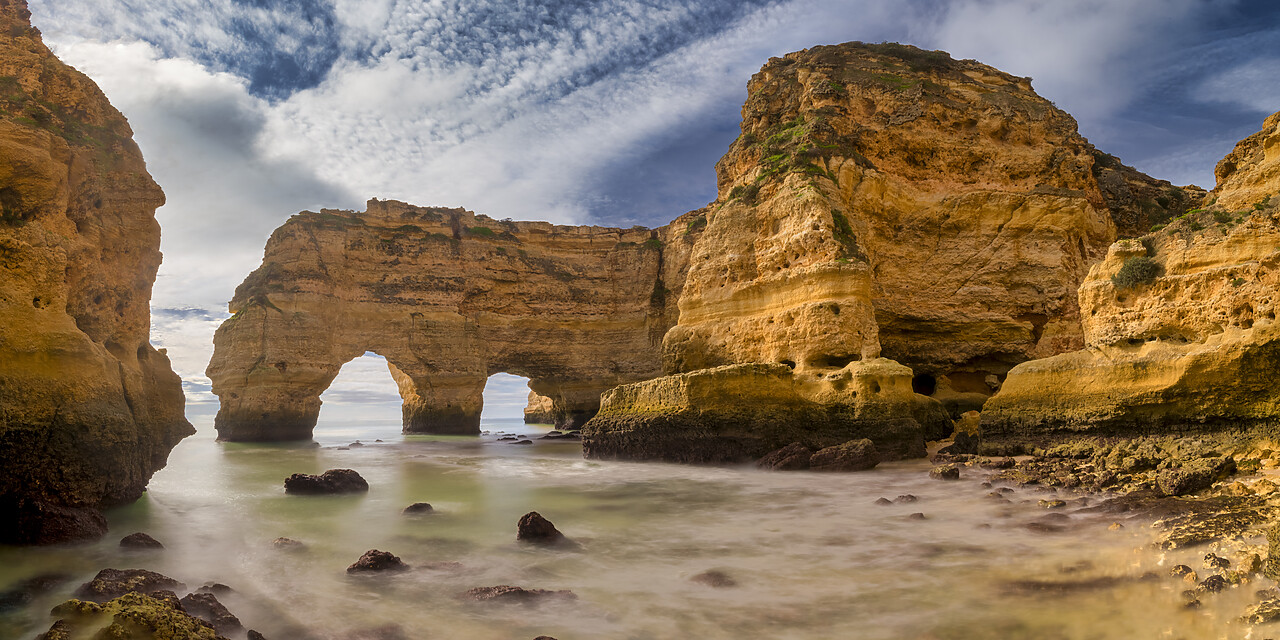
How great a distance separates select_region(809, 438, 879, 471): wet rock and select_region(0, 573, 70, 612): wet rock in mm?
10744

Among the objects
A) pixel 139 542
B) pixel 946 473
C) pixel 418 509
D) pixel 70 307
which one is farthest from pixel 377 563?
pixel 946 473

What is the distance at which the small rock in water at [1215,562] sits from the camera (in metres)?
4.14

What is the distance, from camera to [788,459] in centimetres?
1220

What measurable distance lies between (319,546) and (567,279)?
87.3 feet

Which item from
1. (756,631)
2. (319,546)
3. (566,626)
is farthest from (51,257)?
(756,631)

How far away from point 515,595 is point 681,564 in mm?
1684

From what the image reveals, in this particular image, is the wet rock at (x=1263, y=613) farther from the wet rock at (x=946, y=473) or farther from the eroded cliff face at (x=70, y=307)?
the eroded cliff face at (x=70, y=307)

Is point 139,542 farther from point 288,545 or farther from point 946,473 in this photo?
point 946,473

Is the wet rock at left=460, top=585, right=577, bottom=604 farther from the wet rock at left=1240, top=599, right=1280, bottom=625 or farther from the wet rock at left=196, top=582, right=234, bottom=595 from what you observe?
the wet rock at left=1240, top=599, right=1280, bottom=625

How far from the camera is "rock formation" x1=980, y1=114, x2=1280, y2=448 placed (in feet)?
26.3

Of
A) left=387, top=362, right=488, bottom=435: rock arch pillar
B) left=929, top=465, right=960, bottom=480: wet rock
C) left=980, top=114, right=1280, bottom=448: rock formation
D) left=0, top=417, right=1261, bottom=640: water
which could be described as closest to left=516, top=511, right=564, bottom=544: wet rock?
left=0, top=417, right=1261, bottom=640: water

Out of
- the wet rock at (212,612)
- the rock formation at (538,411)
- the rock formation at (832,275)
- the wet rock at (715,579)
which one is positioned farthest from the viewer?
the rock formation at (538,411)

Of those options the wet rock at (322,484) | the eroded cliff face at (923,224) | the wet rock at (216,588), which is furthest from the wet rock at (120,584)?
the eroded cliff face at (923,224)

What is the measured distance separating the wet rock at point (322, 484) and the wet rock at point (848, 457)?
336 inches
